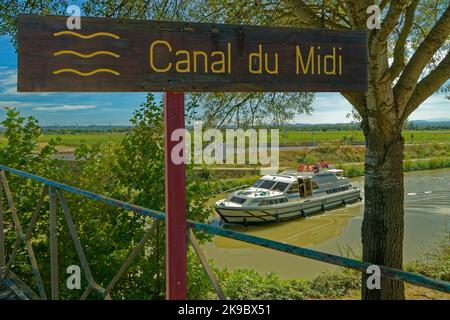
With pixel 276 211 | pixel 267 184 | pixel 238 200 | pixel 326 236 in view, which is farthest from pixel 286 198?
pixel 326 236

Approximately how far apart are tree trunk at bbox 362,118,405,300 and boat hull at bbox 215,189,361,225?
14.3 metres

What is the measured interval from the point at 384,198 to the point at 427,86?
53.8 inches

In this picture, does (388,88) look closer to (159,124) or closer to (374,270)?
(159,124)

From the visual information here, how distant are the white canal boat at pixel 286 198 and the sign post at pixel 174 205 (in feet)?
57.4

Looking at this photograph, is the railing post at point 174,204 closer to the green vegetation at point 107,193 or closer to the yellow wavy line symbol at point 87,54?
the yellow wavy line symbol at point 87,54

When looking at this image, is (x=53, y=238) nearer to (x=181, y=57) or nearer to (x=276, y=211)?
(x=181, y=57)

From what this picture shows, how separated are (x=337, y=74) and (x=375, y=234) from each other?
367cm

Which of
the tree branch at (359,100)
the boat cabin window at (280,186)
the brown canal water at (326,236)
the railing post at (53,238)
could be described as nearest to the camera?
the railing post at (53,238)

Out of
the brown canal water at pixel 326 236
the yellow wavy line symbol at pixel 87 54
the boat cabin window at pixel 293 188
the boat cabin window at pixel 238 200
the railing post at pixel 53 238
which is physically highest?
the yellow wavy line symbol at pixel 87 54

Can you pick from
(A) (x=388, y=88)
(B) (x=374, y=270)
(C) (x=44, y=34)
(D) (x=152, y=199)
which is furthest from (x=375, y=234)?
(C) (x=44, y=34)

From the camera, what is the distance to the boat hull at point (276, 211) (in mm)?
19875

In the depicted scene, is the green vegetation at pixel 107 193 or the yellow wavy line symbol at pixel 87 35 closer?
the yellow wavy line symbol at pixel 87 35

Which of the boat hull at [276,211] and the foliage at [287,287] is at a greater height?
the foliage at [287,287]

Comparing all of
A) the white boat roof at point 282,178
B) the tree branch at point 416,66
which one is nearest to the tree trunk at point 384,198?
the tree branch at point 416,66
